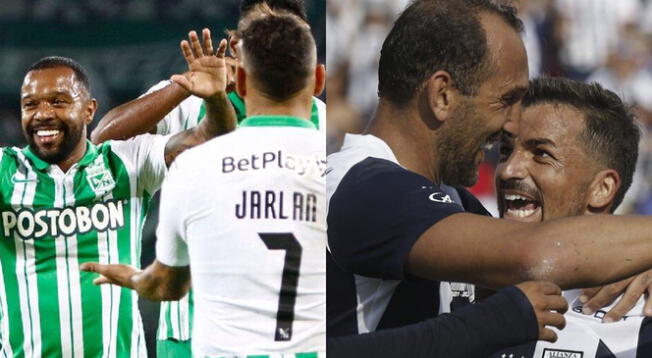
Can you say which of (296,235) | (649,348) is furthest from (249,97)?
(649,348)

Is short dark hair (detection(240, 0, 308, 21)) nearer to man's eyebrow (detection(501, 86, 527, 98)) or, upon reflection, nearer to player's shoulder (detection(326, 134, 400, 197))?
player's shoulder (detection(326, 134, 400, 197))

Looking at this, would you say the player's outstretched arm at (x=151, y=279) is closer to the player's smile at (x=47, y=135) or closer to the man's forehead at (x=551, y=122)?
the player's smile at (x=47, y=135)

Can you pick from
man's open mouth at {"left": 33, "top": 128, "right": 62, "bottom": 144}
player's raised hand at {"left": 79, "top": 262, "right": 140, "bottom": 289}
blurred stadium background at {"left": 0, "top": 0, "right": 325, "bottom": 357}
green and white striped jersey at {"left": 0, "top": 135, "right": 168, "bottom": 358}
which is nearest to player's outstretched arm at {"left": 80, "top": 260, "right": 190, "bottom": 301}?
player's raised hand at {"left": 79, "top": 262, "right": 140, "bottom": 289}

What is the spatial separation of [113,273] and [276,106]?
0.60 metres

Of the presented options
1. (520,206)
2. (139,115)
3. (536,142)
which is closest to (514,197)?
(520,206)

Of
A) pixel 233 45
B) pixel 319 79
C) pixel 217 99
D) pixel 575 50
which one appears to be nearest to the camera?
pixel 575 50

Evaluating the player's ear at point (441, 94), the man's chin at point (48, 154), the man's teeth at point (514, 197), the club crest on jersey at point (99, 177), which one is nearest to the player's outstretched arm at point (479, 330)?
the man's teeth at point (514, 197)

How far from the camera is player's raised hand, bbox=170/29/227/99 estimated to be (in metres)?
2.66

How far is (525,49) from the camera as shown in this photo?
86.1 inches

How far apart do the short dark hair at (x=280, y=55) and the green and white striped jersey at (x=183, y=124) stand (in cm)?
15

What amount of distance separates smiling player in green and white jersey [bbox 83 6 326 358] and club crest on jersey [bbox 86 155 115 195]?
327 mm

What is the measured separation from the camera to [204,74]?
2.66 m

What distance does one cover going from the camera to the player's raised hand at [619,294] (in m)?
2.15

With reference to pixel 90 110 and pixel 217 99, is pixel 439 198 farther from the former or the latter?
pixel 90 110
